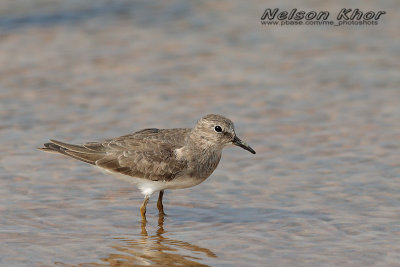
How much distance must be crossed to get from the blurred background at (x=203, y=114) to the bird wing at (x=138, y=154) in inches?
22.1

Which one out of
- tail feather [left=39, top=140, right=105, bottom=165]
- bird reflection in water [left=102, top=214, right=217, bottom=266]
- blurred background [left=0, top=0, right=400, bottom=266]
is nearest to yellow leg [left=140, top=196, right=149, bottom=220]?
blurred background [left=0, top=0, right=400, bottom=266]

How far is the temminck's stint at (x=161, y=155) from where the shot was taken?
10336 mm

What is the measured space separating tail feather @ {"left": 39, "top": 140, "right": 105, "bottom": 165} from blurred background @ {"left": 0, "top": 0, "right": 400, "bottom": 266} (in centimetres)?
59

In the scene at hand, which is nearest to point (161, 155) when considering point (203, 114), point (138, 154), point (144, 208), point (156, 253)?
point (138, 154)

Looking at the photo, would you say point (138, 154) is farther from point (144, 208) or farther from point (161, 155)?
point (144, 208)

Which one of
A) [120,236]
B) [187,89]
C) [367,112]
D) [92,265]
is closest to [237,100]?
[187,89]

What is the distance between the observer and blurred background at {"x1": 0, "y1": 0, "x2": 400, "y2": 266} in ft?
30.5

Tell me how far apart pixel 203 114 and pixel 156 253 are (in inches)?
201

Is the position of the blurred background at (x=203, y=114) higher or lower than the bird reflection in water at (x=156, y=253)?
higher

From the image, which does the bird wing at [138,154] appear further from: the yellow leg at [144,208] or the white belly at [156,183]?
the yellow leg at [144,208]

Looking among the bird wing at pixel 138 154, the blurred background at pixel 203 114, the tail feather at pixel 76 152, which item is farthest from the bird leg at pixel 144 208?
the tail feather at pixel 76 152

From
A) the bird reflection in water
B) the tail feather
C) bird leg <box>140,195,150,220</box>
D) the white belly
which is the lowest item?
the bird reflection in water

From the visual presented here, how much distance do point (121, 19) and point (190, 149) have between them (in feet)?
29.7

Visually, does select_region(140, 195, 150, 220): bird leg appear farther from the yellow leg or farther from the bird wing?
the bird wing
